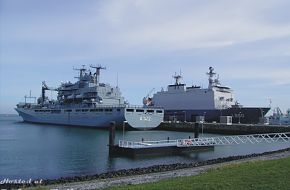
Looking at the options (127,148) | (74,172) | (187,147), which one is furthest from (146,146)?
(74,172)

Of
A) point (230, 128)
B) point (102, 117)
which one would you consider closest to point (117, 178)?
point (230, 128)

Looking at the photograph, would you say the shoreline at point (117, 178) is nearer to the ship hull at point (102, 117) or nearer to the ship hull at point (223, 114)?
the ship hull at point (102, 117)

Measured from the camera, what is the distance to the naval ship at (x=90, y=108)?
7706 cm

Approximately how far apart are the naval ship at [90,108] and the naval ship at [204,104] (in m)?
14.6

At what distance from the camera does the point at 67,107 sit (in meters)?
95.8

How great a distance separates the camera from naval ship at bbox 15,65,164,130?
3034 inches

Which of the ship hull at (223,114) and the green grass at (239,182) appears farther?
the ship hull at (223,114)

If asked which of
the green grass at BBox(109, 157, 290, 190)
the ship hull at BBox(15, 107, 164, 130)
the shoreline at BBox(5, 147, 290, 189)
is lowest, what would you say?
the shoreline at BBox(5, 147, 290, 189)

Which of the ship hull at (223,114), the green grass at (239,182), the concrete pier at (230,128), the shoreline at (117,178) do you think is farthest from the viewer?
the ship hull at (223,114)

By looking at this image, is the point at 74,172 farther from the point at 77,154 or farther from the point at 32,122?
the point at 32,122

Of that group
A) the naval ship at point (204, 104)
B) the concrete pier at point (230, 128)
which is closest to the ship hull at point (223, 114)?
the naval ship at point (204, 104)

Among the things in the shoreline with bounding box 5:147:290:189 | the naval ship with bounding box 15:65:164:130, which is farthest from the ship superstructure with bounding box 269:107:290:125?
the shoreline with bounding box 5:147:290:189

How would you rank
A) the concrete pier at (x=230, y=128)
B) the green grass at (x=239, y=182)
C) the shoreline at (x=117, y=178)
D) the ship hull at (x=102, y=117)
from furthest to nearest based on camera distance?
the ship hull at (x=102, y=117)
the concrete pier at (x=230, y=128)
the shoreline at (x=117, y=178)
the green grass at (x=239, y=182)

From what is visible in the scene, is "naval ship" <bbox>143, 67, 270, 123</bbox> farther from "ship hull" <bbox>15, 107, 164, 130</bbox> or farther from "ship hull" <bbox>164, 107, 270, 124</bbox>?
"ship hull" <bbox>15, 107, 164, 130</bbox>
